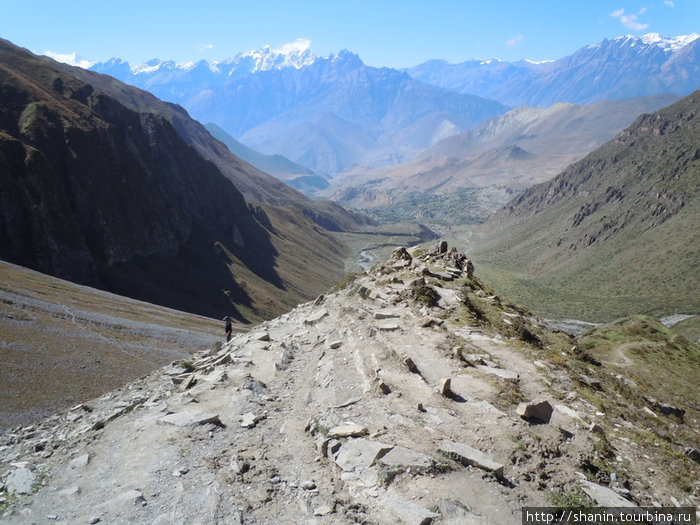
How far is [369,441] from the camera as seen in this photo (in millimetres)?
10719

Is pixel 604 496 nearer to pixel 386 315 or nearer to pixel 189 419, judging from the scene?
pixel 189 419

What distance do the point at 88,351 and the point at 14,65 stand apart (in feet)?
284

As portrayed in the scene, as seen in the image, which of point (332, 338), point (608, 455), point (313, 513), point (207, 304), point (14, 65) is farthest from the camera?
point (14, 65)

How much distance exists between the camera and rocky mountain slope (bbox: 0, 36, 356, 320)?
5994 cm

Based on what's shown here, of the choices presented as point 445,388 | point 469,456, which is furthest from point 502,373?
point 469,456

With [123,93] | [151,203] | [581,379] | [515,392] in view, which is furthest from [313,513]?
[123,93]

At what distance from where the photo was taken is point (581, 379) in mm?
15719

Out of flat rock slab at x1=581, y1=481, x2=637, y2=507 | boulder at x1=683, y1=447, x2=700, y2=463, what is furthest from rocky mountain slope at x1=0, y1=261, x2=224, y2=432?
boulder at x1=683, y1=447, x2=700, y2=463

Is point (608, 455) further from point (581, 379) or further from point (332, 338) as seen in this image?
point (332, 338)

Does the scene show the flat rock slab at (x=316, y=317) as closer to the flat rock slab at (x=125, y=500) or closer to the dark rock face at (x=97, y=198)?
the flat rock slab at (x=125, y=500)

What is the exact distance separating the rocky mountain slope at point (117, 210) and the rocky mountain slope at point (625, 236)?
66.9 m

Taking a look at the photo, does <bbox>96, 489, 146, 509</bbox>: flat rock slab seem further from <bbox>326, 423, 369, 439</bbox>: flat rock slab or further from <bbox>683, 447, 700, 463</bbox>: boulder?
<bbox>683, 447, 700, 463</bbox>: boulder

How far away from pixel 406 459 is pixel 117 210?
80.4 meters

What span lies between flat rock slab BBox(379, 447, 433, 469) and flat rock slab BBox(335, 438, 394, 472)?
18cm
